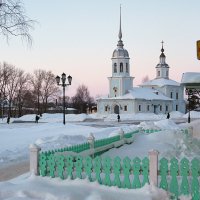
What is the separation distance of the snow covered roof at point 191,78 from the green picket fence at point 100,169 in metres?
1.88

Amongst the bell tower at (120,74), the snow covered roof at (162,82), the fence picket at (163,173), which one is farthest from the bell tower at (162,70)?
the fence picket at (163,173)

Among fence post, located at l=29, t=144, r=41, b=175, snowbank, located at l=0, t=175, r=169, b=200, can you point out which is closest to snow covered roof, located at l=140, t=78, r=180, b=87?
fence post, located at l=29, t=144, r=41, b=175

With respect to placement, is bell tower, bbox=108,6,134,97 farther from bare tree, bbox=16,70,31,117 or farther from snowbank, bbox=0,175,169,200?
snowbank, bbox=0,175,169,200

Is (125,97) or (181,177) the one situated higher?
(125,97)

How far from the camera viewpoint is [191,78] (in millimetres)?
7887

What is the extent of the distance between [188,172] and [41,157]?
12.0 ft

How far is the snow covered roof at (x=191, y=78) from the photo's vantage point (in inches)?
305

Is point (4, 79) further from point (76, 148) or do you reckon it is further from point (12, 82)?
point (76, 148)

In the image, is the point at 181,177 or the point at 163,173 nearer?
the point at 181,177

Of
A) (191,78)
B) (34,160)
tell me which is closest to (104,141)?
(34,160)

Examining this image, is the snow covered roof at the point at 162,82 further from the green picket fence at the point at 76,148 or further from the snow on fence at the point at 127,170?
the snow on fence at the point at 127,170

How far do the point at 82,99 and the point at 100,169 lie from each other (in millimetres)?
128399

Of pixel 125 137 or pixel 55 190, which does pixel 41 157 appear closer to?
pixel 55 190

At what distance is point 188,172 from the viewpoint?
26.3 feet
